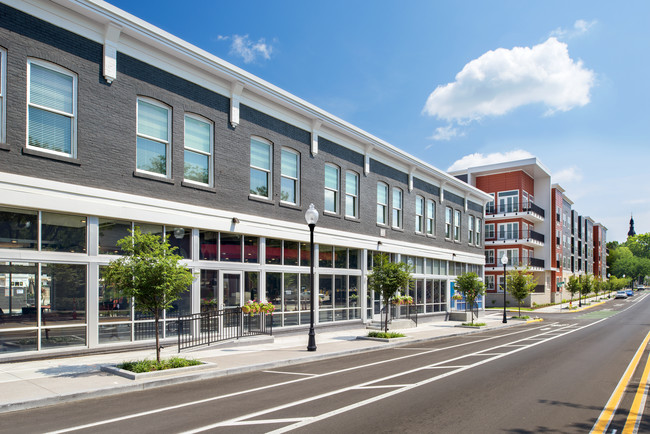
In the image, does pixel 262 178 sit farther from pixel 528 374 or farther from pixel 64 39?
pixel 528 374

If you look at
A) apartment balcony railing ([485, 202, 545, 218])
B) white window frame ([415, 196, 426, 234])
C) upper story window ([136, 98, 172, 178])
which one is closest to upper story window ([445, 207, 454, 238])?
white window frame ([415, 196, 426, 234])

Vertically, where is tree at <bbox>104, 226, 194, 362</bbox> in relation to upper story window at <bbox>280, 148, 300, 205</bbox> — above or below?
below

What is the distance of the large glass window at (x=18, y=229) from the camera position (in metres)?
11.9

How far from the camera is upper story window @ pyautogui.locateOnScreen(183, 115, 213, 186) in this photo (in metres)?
16.8

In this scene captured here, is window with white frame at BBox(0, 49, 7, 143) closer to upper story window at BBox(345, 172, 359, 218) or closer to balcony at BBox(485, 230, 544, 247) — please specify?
upper story window at BBox(345, 172, 359, 218)

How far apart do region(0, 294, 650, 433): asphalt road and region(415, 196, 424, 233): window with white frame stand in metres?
17.0

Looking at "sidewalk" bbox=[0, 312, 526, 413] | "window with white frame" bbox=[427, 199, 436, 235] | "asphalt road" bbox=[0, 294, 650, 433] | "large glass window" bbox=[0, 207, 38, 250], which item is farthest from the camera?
"window with white frame" bbox=[427, 199, 436, 235]

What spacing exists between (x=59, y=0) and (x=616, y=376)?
56.3 feet

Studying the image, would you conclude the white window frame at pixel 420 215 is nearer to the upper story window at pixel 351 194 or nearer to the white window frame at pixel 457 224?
the white window frame at pixel 457 224

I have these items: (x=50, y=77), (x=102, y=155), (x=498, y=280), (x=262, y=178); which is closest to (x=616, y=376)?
(x=262, y=178)

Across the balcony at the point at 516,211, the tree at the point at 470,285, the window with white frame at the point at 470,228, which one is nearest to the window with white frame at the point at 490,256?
the balcony at the point at 516,211

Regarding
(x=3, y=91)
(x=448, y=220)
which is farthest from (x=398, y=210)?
(x=3, y=91)

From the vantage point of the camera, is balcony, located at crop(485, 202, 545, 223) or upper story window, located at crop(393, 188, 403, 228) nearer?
upper story window, located at crop(393, 188, 403, 228)

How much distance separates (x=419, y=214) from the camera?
31.7 meters
